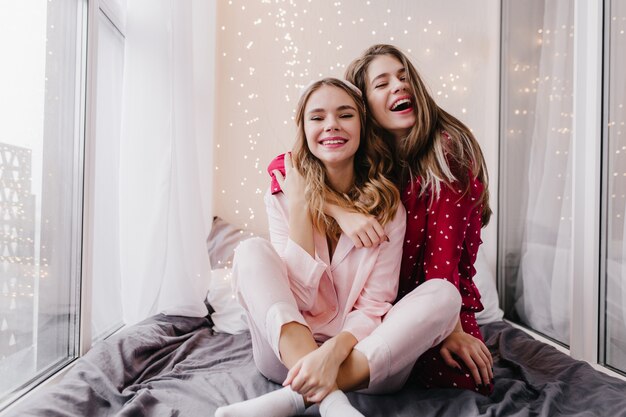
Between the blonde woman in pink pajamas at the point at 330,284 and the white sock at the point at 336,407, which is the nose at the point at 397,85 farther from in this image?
the white sock at the point at 336,407

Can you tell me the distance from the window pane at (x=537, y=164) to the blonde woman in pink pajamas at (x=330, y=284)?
2.49 ft

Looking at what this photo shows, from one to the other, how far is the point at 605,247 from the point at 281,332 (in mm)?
1078

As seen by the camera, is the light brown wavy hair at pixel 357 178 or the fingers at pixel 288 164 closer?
the light brown wavy hair at pixel 357 178

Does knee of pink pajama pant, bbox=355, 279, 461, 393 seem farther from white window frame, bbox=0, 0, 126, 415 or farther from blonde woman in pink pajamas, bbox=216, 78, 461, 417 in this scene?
white window frame, bbox=0, 0, 126, 415

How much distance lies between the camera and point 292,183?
1.29 metres

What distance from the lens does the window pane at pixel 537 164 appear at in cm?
163

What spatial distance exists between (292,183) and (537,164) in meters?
1.11

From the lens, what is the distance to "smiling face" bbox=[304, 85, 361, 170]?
127 centimetres

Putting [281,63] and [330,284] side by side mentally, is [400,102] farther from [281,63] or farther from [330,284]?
[281,63]

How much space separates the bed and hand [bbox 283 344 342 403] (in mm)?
116

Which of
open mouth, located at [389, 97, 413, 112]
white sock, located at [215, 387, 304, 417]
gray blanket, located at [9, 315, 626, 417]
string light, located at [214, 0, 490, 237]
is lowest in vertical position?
gray blanket, located at [9, 315, 626, 417]

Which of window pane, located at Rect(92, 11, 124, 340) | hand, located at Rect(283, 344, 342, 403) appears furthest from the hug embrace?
window pane, located at Rect(92, 11, 124, 340)

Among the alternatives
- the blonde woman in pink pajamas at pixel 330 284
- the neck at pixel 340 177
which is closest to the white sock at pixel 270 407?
Answer: the blonde woman in pink pajamas at pixel 330 284

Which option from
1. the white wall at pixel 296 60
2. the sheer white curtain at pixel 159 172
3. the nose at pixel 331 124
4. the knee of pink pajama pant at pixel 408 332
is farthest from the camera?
the white wall at pixel 296 60
